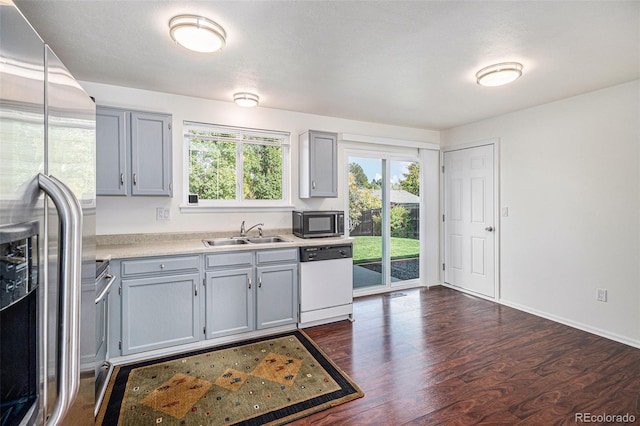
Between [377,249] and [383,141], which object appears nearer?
[383,141]

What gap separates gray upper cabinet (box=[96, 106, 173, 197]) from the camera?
106 inches

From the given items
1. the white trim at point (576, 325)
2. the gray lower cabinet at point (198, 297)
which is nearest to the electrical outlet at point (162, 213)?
the gray lower cabinet at point (198, 297)

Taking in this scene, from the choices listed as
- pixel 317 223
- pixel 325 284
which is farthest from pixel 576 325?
pixel 317 223

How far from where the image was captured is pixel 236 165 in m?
3.64

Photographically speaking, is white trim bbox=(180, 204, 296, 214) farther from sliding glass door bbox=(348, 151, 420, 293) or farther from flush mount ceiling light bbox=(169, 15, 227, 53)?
flush mount ceiling light bbox=(169, 15, 227, 53)

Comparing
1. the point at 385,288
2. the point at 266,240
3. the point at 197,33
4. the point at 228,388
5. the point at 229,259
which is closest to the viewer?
the point at 197,33

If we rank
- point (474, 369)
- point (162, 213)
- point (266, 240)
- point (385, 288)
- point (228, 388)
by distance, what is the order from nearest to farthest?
point (228, 388) → point (474, 369) → point (162, 213) → point (266, 240) → point (385, 288)

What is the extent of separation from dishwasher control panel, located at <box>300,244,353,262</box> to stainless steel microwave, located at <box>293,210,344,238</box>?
0.82ft

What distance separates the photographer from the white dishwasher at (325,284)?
3.21m

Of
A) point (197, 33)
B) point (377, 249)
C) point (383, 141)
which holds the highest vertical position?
point (197, 33)

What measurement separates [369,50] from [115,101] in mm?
2451

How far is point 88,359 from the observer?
3.31 feet

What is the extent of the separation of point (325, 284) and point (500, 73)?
8.22 ft

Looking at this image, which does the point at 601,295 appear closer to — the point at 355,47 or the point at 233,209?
the point at 355,47
